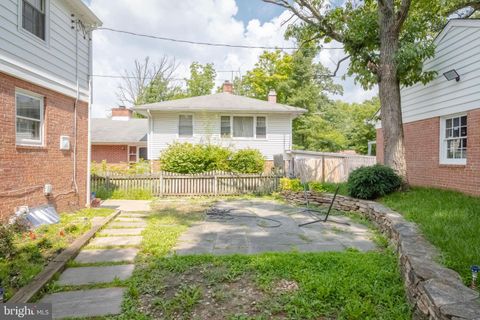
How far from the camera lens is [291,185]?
1172 centimetres

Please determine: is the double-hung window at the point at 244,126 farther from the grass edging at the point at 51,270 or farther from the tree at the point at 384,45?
the grass edging at the point at 51,270

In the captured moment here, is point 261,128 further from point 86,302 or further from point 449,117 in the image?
point 86,302

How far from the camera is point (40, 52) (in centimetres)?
686

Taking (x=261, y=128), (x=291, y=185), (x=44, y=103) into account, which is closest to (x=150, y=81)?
(x=261, y=128)

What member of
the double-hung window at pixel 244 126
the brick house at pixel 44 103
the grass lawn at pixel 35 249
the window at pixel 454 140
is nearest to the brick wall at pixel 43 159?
→ the brick house at pixel 44 103

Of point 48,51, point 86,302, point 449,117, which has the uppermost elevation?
point 48,51

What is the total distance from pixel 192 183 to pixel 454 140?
9127 mm

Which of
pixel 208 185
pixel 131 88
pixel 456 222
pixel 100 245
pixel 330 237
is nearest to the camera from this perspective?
pixel 456 222

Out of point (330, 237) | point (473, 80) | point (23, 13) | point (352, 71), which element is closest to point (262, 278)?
point (330, 237)

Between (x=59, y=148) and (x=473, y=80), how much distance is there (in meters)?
10.7

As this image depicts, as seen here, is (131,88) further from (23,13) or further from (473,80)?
(473,80)

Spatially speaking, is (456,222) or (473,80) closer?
(456,222)

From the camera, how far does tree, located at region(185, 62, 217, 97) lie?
34.8m

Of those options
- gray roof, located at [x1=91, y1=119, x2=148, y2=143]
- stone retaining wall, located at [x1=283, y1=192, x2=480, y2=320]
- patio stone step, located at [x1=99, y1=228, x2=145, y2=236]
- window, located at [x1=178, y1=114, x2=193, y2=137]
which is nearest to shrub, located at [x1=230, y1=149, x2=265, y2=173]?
window, located at [x1=178, y1=114, x2=193, y2=137]
